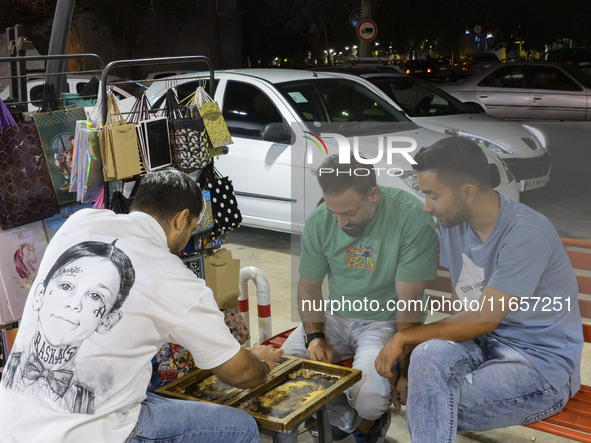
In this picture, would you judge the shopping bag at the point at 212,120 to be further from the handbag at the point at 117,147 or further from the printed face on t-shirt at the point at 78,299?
the printed face on t-shirt at the point at 78,299

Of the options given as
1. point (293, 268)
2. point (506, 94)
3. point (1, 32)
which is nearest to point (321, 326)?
point (293, 268)

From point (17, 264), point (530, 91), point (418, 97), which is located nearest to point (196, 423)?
point (17, 264)

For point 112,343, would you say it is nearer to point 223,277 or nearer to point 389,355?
point 389,355

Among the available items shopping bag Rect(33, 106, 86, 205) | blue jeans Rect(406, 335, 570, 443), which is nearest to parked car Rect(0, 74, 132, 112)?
shopping bag Rect(33, 106, 86, 205)

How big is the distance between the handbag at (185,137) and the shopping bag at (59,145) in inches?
19.9

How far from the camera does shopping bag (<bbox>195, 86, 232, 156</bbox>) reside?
365cm

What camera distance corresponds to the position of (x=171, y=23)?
30156 mm

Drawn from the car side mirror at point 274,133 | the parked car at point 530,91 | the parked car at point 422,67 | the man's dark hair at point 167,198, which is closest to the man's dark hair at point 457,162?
the man's dark hair at point 167,198

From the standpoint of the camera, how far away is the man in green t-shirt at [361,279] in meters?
3.01

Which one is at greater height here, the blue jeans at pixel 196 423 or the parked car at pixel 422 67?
the parked car at pixel 422 67

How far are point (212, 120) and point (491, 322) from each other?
172 cm

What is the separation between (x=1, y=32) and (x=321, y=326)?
27089 mm

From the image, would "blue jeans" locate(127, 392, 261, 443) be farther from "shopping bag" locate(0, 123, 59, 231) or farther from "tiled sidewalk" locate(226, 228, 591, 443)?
"shopping bag" locate(0, 123, 59, 231)

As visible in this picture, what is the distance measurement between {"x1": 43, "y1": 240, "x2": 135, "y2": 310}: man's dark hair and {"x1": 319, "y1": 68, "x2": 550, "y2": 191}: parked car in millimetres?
3996
